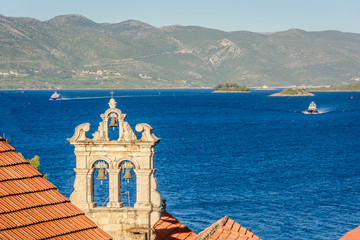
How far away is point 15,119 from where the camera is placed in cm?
19412

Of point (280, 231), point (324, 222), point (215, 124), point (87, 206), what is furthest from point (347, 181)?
point (215, 124)

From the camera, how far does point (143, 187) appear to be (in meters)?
18.8

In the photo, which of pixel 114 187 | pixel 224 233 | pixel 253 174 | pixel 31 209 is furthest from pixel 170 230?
pixel 253 174

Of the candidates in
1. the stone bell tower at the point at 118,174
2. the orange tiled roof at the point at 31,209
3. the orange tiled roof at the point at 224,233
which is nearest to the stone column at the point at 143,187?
the stone bell tower at the point at 118,174

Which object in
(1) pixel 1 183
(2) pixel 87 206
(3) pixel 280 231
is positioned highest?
(1) pixel 1 183

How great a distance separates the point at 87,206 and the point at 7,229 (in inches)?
256

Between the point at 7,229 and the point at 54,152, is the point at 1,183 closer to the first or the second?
the point at 7,229

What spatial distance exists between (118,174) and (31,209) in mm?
5750

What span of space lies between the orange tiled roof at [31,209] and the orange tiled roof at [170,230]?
8721 mm

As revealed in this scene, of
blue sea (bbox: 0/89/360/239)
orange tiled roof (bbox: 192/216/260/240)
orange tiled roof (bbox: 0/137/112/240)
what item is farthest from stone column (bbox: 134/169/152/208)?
blue sea (bbox: 0/89/360/239)

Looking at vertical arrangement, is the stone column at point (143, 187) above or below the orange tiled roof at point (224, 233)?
above

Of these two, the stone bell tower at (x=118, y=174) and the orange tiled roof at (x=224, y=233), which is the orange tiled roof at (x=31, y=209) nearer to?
the stone bell tower at (x=118, y=174)

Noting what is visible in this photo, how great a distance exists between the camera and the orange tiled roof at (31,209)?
42.2ft

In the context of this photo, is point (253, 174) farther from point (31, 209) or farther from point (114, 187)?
point (31, 209)
